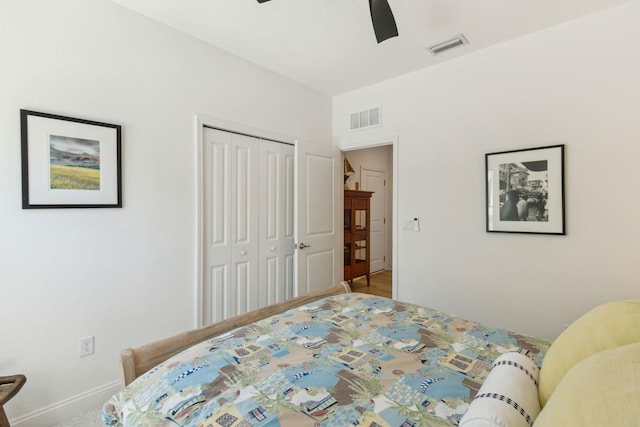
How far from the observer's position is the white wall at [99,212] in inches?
66.8

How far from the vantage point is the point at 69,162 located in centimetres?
185

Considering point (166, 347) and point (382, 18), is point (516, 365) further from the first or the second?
point (382, 18)

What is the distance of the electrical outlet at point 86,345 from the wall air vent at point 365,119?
3057mm

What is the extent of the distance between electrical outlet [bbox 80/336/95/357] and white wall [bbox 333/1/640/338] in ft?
8.57

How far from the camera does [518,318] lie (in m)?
2.46

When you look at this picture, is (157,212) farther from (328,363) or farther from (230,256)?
(328,363)

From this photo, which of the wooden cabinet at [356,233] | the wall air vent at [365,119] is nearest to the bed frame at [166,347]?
the wall air vent at [365,119]

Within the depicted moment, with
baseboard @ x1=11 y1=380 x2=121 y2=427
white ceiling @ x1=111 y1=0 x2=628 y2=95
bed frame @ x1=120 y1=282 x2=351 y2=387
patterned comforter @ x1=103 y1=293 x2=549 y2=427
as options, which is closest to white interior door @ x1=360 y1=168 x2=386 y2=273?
white ceiling @ x1=111 y1=0 x2=628 y2=95

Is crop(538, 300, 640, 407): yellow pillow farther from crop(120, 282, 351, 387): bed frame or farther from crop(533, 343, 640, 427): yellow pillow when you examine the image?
crop(120, 282, 351, 387): bed frame

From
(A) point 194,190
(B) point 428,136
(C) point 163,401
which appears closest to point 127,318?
(A) point 194,190

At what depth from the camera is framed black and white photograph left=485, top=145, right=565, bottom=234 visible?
228cm

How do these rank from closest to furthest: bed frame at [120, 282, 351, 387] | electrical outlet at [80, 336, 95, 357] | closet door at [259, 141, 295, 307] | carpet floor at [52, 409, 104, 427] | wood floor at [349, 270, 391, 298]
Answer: bed frame at [120, 282, 351, 387]
carpet floor at [52, 409, 104, 427]
electrical outlet at [80, 336, 95, 357]
closet door at [259, 141, 295, 307]
wood floor at [349, 270, 391, 298]

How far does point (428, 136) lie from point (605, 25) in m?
1.38

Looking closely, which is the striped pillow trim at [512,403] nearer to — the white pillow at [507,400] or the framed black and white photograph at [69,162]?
the white pillow at [507,400]
